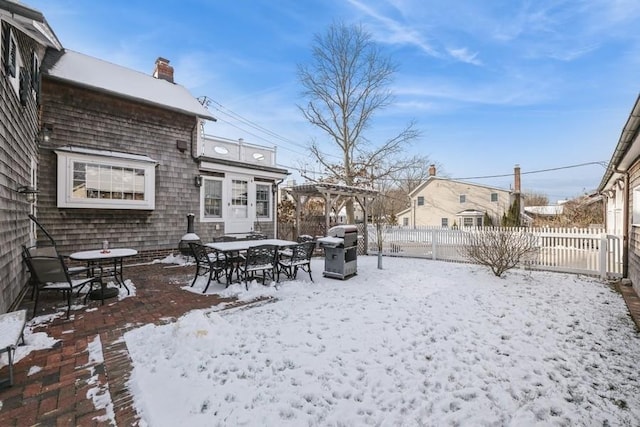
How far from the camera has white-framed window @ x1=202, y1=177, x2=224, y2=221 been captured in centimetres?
1045

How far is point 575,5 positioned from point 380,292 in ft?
31.0

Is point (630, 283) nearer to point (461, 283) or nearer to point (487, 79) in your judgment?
point (461, 283)

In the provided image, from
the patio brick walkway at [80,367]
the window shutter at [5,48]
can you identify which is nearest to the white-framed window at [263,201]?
the patio brick walkway at [80,367]

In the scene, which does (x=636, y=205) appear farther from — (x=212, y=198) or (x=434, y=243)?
(x=212, y=198)

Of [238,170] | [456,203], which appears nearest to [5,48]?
[238,170]

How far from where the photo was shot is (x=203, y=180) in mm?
10359

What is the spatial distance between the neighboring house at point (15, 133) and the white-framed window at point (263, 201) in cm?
681

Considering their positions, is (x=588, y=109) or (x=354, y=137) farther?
(x=354, y=137)

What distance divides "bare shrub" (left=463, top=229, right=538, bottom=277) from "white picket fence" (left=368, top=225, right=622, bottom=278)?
0.39 m

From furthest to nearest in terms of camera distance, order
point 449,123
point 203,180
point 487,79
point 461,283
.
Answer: point 449,123
point 487,79
point 203,180
point 461,283

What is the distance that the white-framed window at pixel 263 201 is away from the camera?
12.0 metres

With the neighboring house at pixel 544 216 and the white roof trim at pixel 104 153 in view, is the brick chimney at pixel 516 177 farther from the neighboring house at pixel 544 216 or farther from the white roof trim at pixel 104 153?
the white roof trim at pixel 104 153

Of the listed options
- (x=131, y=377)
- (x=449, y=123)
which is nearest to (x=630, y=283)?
(x=131, y=377)

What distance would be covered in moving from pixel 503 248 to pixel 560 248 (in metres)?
2.04
